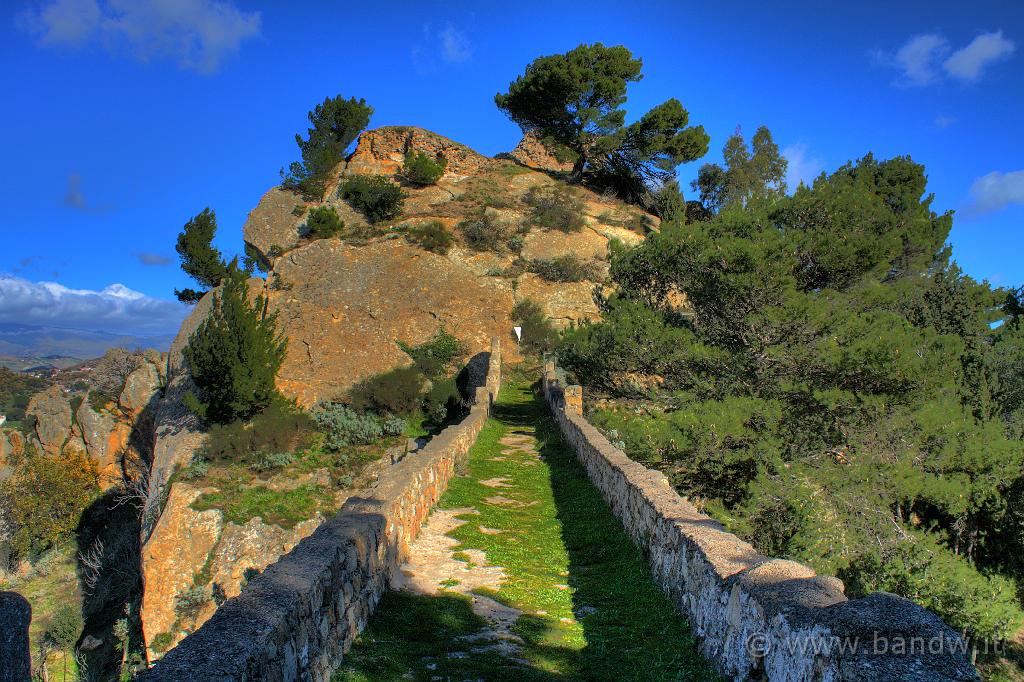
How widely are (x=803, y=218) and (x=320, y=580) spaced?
1521 centimetres

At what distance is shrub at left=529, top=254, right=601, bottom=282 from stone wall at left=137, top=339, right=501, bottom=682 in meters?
24.5

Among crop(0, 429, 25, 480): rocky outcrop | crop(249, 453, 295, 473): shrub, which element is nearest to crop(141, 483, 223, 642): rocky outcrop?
crop(249, 453, 295, 473): shrub

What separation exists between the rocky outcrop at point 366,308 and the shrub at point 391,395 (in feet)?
6.16

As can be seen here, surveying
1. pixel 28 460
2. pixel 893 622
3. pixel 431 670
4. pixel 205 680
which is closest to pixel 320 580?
pixel 431 670

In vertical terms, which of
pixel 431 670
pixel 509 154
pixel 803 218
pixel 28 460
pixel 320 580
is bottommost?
pixel 28 460

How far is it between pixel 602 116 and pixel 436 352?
22297 millimetres

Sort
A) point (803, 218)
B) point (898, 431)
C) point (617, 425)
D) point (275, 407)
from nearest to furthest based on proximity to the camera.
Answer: point (898, 431), point (617, 425), point (803, 218), point (275, 407)

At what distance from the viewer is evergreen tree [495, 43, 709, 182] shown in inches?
1597

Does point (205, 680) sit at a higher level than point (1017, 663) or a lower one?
higher

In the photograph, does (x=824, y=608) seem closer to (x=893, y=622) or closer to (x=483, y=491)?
(x=893, y=622)

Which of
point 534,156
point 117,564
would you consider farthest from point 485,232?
point 117,564

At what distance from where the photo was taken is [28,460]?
105ft

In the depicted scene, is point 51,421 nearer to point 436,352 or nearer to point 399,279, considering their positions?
point 399,279

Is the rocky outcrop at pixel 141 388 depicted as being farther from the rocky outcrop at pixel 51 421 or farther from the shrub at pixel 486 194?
the shrub at pixel 486 194
